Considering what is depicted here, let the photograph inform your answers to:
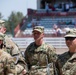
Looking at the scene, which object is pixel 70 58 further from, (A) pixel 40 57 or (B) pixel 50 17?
(B) pixel 50 17

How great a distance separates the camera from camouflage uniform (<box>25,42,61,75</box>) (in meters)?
6.96

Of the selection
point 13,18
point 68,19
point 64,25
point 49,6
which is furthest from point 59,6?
point 13,18

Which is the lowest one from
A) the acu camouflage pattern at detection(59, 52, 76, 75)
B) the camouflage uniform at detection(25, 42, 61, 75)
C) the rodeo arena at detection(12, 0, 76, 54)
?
the rodeo arena at detection(12, 0, 76, 54)

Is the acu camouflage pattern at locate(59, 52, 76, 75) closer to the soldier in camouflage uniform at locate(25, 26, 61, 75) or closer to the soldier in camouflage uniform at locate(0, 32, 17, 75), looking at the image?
the soldier in camouflage uniform at locate(0, 32, 17, 75)

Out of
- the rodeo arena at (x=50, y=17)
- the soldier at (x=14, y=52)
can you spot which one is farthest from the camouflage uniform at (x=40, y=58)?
the rodeo arena at (x=50, y=17)

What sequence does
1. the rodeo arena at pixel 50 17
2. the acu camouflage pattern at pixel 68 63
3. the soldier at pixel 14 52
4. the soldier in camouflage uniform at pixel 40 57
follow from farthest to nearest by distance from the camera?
the rodeo arena at pixel 50 17, the soldier in camouflage uniform at pixel 40 57, the soldier at pixel 14 52, the acu camouflage pattern at pixel 68 63

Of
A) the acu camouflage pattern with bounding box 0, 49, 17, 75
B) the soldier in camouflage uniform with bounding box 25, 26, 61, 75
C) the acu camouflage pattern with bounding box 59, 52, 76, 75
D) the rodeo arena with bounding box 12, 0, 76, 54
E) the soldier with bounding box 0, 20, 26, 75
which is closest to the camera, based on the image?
the acu camouflage pattern with bounding box 0, 49, 17, 75

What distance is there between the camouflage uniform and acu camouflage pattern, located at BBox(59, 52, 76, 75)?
1.56 metres

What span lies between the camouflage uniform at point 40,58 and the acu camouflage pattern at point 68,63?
1.56 m

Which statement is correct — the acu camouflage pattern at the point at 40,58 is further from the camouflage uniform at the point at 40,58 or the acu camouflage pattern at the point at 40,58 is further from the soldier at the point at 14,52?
the soldier at the point at 14,52

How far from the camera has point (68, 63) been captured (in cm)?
525

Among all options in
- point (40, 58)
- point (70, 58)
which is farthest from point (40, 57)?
point (70, 58)

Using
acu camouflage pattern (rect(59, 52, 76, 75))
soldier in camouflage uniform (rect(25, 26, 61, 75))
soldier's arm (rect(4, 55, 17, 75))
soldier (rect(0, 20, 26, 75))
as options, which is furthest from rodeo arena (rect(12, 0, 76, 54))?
soldier's arm (rect(4, 55, 17, 75))

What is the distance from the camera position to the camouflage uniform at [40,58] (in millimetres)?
6961
